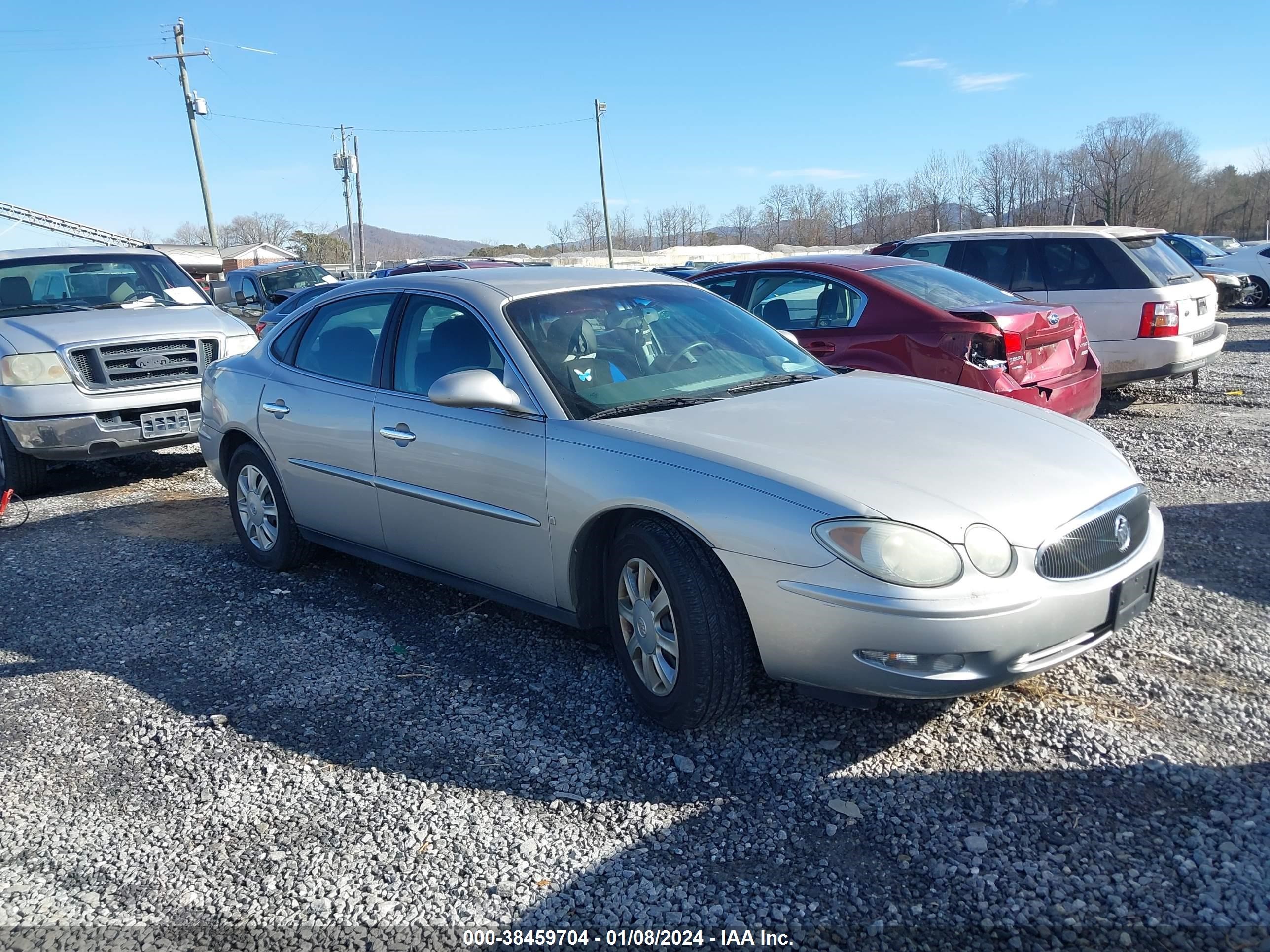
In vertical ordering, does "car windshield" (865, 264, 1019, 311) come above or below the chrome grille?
above

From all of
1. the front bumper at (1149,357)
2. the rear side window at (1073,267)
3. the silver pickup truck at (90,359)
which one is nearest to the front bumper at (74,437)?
the silver pickup truck at (90,359)

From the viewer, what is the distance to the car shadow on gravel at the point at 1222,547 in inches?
185

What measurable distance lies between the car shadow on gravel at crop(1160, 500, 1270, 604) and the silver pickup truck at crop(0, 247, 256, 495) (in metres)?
6.43

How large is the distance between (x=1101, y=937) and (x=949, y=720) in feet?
3.63

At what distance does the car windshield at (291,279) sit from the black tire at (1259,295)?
18563mm

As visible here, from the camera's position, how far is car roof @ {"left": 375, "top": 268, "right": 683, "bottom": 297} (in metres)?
4.51

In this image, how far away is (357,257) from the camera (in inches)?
2265

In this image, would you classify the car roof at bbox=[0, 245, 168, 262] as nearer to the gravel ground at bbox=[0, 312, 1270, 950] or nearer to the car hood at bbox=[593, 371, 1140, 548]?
the gravel ground at bbox=[0, 312, 1270, 950]

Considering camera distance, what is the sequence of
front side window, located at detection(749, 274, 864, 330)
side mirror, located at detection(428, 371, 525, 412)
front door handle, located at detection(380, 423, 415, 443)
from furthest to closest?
front side window, located at detection(749, 274, 864, 330), front door handle, located at detection(380, 423, 415, 443), side mirror, located at detection(428, 371, 525, 412)

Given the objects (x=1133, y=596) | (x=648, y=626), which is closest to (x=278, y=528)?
(x=648, y=626)

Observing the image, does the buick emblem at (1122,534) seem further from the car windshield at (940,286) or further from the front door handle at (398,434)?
the car windshield at (940,286)

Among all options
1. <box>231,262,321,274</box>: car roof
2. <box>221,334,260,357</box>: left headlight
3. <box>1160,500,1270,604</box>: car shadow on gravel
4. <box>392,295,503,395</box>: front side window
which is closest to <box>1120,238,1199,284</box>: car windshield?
<box>1160,500,1270,604</box>: car shadow on gravel

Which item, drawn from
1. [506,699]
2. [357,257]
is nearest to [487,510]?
[506,699]

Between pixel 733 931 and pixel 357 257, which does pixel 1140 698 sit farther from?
pixel 357 257
